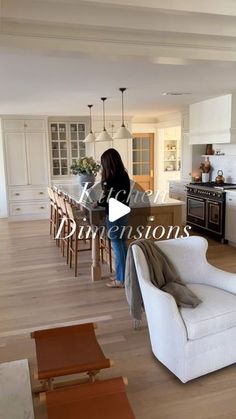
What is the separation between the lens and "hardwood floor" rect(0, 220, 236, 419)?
2.26 m

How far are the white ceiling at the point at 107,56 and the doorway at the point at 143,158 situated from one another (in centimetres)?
417

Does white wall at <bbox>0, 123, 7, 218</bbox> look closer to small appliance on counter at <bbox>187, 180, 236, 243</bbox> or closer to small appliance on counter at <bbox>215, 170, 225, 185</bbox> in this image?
small appliance on counter at <bbox>187, 180, 236, 243</bbox>

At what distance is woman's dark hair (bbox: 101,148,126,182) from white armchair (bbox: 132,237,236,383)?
1.29 m

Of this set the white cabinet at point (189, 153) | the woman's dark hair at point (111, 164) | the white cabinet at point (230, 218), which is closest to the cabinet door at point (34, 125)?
the white cabinet at point (189, 153)

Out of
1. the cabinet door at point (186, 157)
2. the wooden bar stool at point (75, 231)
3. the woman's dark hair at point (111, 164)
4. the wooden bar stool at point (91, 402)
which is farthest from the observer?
the cabinet door at point (186, 157)

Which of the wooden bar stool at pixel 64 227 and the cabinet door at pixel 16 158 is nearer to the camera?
the wooden bar stool at pixel 64 227

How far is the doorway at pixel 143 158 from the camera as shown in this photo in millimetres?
9336

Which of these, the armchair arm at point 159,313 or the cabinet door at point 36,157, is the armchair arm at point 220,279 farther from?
the cabinet door at point 36,157

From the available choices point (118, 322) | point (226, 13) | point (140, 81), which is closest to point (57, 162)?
point (140, 81)

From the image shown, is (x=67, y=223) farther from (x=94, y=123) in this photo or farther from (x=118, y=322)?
(x=94, y=123)

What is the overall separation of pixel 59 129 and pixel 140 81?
4343 mm

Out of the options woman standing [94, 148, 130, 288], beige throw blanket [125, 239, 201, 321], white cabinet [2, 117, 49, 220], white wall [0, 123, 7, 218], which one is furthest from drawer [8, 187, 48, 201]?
beige throw blanket [125, 239, 201, 321]

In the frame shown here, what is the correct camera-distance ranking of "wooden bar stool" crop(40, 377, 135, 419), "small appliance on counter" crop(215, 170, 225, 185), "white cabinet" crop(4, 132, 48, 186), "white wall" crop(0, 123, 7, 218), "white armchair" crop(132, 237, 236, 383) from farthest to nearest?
"white wall" crop(0, 123, 7, 218), "white cabinet" crop(4, 132, 48, 186), "small appliance on counter" crop(215, 170, 225, 185), "white armchair" crop(132, 237, 236, 383), "wooden bar stool" crop(40, 377, 135, 419)

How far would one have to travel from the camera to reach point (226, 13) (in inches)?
96.1
